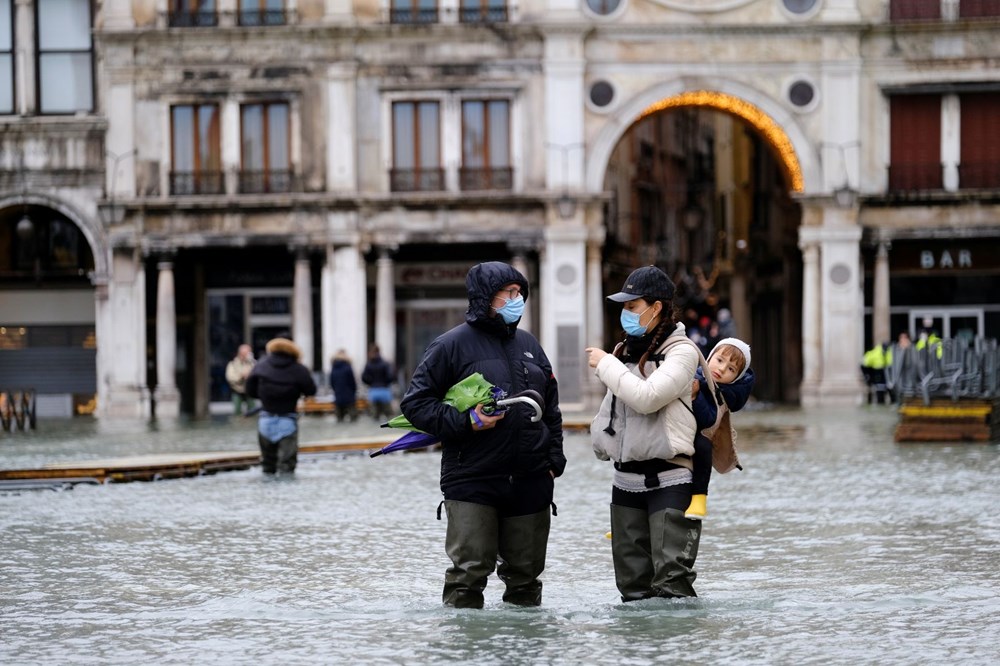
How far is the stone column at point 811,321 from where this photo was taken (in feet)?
136

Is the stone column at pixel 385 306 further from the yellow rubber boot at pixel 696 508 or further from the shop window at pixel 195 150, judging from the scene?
the yellow rubber boot at pixel 696 508

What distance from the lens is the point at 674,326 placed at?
954cm

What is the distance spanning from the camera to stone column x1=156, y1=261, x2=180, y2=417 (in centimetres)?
4166

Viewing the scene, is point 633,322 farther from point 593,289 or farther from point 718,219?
point 718,219

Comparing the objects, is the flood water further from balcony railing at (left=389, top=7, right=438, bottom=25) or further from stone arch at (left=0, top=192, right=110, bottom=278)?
balcony railing at (left=389, top=7, right=438, bottom=25)

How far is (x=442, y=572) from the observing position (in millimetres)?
12398

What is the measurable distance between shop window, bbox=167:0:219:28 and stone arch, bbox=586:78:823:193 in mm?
8993

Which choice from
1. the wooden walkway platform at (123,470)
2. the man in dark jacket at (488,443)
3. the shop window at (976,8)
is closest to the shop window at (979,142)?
the shop window at (976,8)

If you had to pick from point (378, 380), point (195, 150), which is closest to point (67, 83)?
point (195, 150)

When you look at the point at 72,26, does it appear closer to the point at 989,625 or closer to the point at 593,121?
the point at 593,121

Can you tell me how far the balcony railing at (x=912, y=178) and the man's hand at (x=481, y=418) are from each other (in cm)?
3369

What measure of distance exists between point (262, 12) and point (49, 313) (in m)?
8.56

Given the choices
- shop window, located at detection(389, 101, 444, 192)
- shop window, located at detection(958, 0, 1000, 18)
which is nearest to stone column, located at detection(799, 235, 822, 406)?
shop window, located at detection(958, 0, 1000, 18)

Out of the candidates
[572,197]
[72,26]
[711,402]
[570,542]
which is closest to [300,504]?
[570,542]
